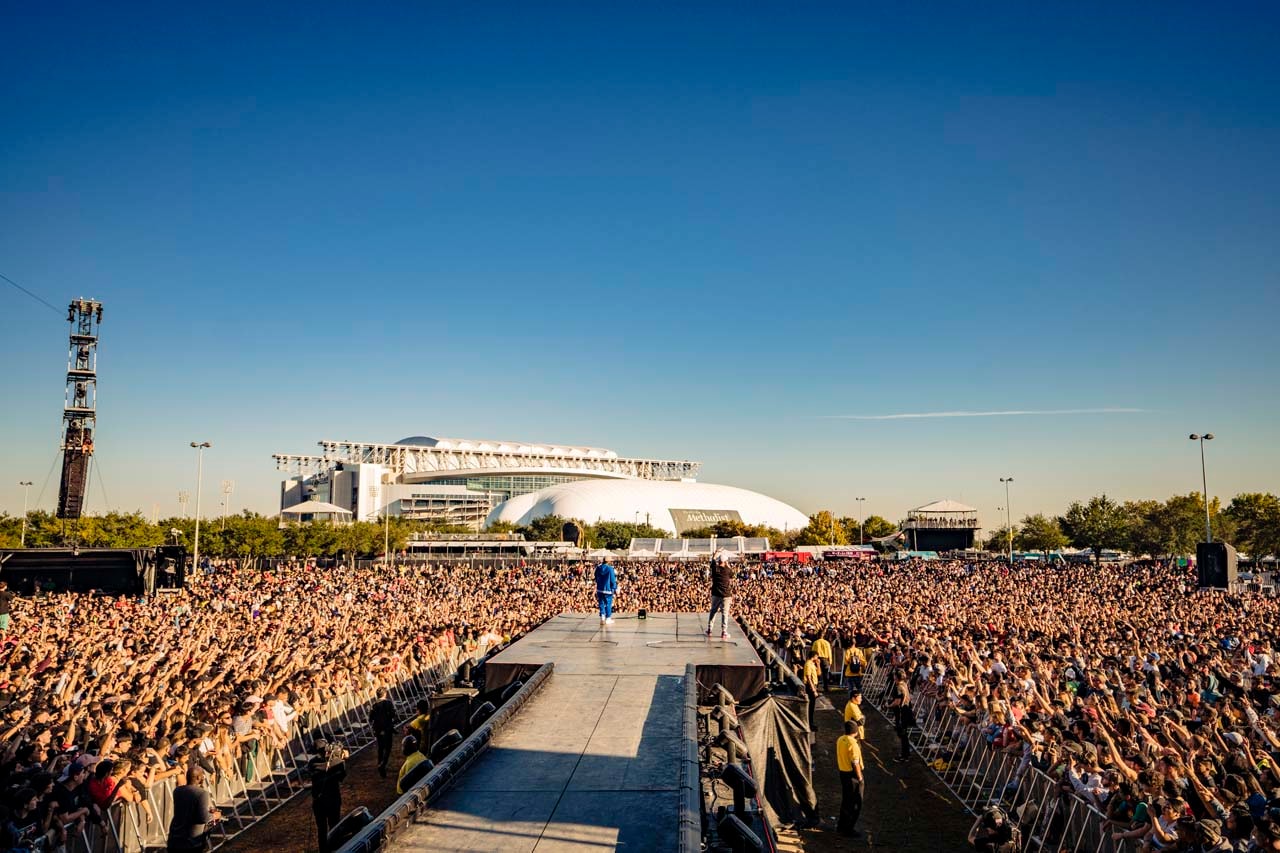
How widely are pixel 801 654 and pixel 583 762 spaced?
11107 mm

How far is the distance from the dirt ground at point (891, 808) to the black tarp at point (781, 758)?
1.29ft

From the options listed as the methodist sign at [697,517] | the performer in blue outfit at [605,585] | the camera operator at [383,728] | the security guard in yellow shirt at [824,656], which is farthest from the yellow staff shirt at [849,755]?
the methodist sign at [697,517]

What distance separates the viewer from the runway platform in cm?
600

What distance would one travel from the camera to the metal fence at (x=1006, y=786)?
8.70 m

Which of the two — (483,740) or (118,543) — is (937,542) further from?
(483,740)

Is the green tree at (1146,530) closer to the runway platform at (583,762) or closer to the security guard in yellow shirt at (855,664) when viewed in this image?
the security guard in yellow shirt at (855,664)

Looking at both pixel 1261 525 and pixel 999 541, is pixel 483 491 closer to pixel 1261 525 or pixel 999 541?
pixel 999 541

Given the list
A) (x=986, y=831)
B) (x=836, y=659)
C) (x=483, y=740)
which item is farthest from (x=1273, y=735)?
(x=836, y=659)

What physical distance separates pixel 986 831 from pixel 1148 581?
3905 cm

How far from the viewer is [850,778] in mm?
10711

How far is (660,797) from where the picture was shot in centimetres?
686

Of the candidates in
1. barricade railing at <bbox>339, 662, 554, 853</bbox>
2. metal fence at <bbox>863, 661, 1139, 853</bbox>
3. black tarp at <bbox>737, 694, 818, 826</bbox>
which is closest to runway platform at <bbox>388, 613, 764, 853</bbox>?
barricade railing at <bbox>339, 662, 554, 853</bbox>

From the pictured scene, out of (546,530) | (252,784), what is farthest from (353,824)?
(546,530)

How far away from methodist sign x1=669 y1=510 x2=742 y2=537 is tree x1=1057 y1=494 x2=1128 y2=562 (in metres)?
48.8
